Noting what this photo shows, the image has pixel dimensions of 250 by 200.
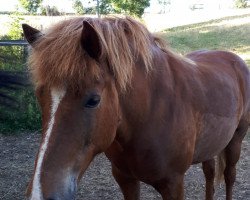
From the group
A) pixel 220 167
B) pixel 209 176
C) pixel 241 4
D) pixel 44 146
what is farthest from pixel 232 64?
pixel 241 4

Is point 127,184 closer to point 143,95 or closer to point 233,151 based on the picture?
point 143,95

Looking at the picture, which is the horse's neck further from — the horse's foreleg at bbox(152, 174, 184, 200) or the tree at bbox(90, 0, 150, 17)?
the tree at bbox(90, 0, 150, 17)

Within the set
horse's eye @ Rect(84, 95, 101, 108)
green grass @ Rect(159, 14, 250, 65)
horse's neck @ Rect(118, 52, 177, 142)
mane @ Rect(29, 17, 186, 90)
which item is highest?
mane @ Rect(29, 17, 186, 90)

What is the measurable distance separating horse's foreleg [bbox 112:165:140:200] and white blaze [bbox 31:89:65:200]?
1.02 m

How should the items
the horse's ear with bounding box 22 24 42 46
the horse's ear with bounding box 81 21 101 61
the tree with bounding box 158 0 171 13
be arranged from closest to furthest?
the horse's ear with bounding box 81 21 101 61, the horse's ear with bounding box 22 24 42 46, the tree with bounding box 158 0 171 13

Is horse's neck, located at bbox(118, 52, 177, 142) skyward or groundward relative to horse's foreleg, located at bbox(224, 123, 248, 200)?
skyward

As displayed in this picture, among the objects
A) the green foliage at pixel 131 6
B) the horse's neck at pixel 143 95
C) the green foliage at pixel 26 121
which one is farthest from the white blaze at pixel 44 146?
the green foliage at pixel 131 6

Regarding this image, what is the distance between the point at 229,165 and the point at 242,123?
1.38ft

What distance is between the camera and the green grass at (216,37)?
492 inches

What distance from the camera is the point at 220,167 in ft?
11.3

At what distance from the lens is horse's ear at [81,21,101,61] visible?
1.55 m

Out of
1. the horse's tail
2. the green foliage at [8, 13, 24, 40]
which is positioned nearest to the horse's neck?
the horse's tail

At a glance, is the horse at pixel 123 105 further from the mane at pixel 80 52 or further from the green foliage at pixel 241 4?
the green foliage at pixel 241 4

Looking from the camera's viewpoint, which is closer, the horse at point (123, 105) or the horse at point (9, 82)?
the horse at point (123, 105)
